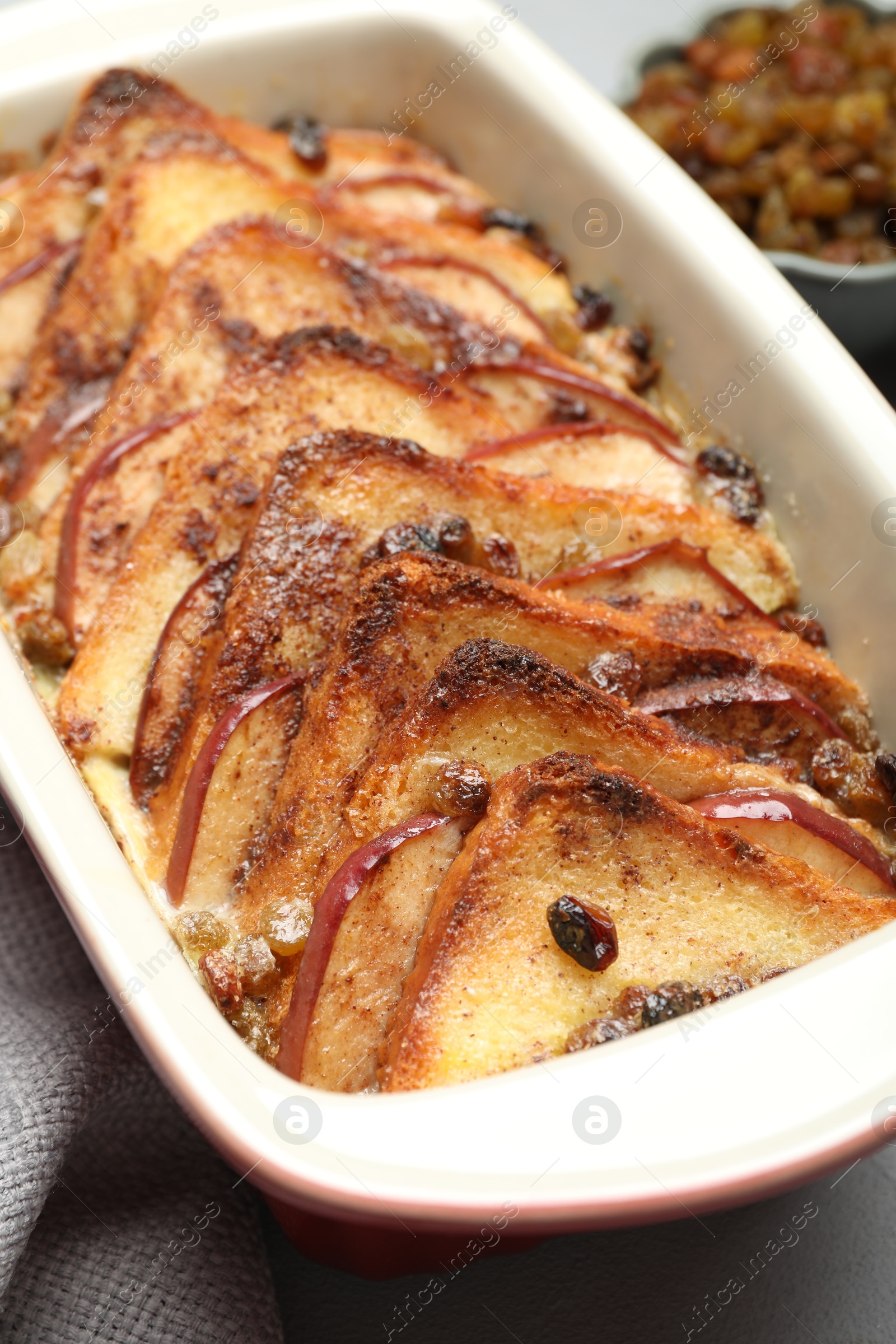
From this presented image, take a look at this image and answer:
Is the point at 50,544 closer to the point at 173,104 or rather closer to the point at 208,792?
the point at 208,792

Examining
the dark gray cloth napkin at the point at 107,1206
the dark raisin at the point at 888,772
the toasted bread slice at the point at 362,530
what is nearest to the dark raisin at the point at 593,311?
the toasted bread slice at the point at 362,530

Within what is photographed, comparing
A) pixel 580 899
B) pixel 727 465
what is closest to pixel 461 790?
pixel 580 899

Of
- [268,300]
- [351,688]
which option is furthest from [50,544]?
[351,688]

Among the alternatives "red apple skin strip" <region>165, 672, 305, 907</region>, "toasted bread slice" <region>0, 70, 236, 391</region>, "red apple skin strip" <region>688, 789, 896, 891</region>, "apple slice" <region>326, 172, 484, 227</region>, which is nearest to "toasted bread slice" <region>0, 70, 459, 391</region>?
"toasted bread slice" <region>0, 70, 236, 391</region>

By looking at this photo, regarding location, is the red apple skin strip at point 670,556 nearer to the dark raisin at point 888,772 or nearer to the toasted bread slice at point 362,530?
the toasted bread slice at point 362,530

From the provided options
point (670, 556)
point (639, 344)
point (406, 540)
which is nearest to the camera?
point (406, 540)

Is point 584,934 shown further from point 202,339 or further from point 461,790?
point 202,339
